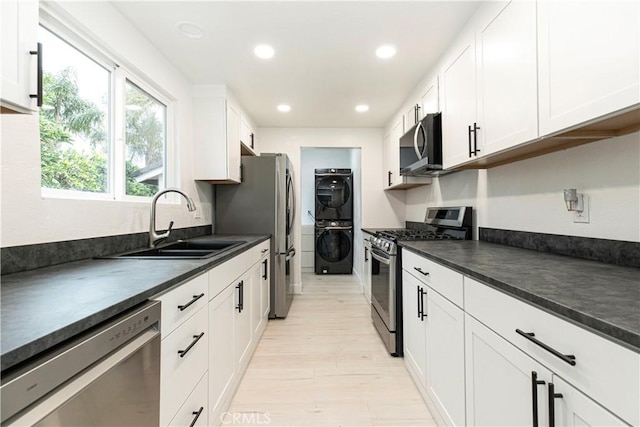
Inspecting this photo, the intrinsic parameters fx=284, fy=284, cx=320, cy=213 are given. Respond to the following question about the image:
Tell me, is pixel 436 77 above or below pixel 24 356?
above

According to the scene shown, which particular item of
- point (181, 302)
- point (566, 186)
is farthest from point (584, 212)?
point (181, 302)

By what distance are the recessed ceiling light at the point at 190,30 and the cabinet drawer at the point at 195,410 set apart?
81.6 inches

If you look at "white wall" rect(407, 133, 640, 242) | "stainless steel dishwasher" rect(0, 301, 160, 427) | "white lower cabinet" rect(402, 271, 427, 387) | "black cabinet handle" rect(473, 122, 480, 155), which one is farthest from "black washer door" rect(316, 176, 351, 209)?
"stainless steel dishwasher" rect(0, 301, 160, 427)

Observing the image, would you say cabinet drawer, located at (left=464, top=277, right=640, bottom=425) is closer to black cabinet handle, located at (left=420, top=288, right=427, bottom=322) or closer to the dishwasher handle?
black cabinet handle, located at (left=420, top=288, right=427, bottom=322)

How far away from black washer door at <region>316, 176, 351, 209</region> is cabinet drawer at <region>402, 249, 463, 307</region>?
10.9ft

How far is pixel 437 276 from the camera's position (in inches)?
58.1

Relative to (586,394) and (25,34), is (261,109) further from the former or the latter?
(586,394)

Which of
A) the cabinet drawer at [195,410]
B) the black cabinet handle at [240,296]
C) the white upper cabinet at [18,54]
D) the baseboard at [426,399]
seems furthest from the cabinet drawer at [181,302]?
the baseboard at [426,399]

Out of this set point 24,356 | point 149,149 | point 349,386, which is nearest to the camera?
point 24,356

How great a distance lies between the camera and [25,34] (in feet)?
2.75

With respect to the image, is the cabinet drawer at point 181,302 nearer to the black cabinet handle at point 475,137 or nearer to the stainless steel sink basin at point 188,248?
the stainless steel sink basin at point 188,248

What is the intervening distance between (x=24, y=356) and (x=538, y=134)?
1743 millimetres

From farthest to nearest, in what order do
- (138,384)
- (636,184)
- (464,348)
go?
(464,348), (636,184), (138,384)

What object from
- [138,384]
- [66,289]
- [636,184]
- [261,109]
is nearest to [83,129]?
[66,289]
